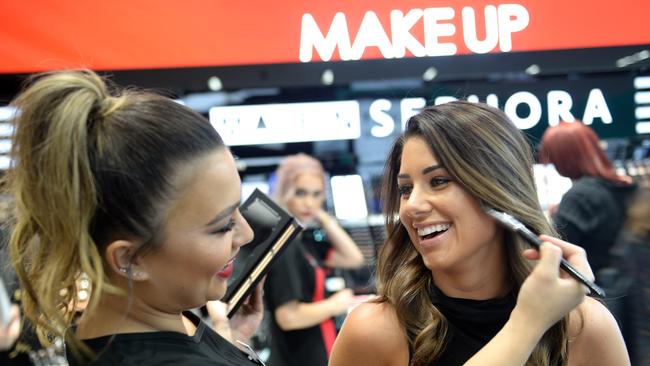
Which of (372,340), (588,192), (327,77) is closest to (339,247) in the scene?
Answer: (327,77)

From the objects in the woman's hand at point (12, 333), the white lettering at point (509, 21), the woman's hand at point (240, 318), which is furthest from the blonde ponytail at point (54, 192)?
the white lettering at point (509, 21)

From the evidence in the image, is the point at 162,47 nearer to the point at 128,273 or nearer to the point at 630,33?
the point at 630,33

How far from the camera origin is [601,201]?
328 cm

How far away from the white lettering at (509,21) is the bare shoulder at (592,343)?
6.59 feet

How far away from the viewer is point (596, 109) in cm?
353

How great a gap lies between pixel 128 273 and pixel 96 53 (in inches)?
94.4

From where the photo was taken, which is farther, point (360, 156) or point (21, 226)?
point (360, 156)

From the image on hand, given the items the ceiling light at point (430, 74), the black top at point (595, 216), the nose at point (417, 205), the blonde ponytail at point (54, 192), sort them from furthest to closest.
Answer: the ceiling light at point (430, 74) → the black top at point (595, 216) → the nose at point (417, 205) → the blonde ponytail at point (54, 192)

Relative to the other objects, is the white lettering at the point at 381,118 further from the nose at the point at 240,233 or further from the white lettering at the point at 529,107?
the nose at the point at 240,233

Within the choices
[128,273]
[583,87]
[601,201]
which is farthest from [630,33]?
[128,273]

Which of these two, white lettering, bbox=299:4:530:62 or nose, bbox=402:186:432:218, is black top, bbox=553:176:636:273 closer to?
white lettering, bbox=299:4:530:62

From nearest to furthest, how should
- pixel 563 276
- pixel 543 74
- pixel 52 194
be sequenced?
pixel 52 194, pixel 563 276, pixel 543 74

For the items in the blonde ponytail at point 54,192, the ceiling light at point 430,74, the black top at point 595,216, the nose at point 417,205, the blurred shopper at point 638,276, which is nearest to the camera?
the blonde ponytail at point 54,192

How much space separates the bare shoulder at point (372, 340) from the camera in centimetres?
164
